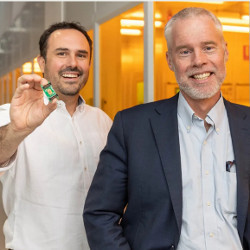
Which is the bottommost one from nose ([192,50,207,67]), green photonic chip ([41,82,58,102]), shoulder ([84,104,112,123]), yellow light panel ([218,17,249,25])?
shoulder ([84,104,112,123])

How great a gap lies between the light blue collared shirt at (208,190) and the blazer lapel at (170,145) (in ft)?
0.14

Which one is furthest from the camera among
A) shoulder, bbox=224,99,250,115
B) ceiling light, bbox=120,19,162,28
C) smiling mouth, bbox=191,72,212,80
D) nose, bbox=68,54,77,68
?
ceiling light, bbox=120,19,162,28

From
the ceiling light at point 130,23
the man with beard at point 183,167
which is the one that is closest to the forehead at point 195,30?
the man with beard at point 183,167

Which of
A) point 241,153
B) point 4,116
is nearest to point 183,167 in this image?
point 241,153

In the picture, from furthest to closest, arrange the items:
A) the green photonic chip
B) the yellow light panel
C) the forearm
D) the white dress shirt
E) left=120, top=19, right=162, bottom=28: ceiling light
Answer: left=120, top=19, right=162, bottom=28: ceiling light
the yellow light panel
the white dress shirt
the forearm
the green photonic chip

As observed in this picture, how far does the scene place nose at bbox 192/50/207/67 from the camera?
74.6 inches

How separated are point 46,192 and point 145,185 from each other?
68cm

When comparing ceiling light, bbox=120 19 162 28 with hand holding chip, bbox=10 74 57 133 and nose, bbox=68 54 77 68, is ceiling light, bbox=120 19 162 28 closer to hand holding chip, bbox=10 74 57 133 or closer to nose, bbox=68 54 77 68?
nose, bbox=68 54 77 68

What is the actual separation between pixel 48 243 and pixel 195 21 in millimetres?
1384

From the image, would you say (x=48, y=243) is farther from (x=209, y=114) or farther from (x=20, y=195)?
→ (x=209, y=114)

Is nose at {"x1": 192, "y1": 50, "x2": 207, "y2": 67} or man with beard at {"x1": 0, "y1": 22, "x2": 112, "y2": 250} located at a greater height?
nose at {"x1": 192, "y1": 50, "x2": 207, "y2": 67}

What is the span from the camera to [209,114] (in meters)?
1.95

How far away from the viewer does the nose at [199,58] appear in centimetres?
189

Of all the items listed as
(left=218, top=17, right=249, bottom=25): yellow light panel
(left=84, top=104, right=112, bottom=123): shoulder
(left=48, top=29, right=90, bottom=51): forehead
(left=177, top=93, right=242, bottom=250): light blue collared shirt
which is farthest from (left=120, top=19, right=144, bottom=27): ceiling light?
(left=177, top=93, right=242, bottom=250): light blue collared shirt
